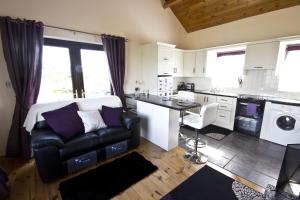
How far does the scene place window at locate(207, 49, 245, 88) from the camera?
3893mm

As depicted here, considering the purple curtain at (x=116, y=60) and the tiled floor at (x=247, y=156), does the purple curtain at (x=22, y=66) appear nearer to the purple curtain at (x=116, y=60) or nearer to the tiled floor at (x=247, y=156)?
the purple curtain at (x=116, y=60)

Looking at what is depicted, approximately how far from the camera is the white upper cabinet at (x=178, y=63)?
173 inches

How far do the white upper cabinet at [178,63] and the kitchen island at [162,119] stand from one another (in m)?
1.89

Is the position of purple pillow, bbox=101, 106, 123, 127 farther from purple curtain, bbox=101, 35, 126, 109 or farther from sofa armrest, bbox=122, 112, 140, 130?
purple curtain, bbox=101, 35, 126, 109

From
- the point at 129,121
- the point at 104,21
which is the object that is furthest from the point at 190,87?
the point at 104,21

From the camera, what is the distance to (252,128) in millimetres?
3344

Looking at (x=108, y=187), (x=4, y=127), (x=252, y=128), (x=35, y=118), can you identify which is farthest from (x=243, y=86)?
(x=4, y=127)

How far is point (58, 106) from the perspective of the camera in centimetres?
247

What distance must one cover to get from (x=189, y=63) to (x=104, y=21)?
8.89 feet

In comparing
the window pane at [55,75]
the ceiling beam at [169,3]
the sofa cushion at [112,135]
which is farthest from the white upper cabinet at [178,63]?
the window pane at [55,75]

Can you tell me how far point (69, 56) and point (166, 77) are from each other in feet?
7.56

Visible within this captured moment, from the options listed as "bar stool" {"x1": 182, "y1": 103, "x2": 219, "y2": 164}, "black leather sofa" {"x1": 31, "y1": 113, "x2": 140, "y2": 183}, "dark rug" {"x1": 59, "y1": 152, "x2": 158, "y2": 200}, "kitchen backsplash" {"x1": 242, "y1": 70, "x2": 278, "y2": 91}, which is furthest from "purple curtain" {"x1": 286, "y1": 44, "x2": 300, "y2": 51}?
"dark rug" {"x1": 59, "y1": 152, "x2": 158, "y2": 200}

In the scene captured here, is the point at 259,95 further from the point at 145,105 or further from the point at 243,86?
the point at 145,105

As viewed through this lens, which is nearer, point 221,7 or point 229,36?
point 221,7
